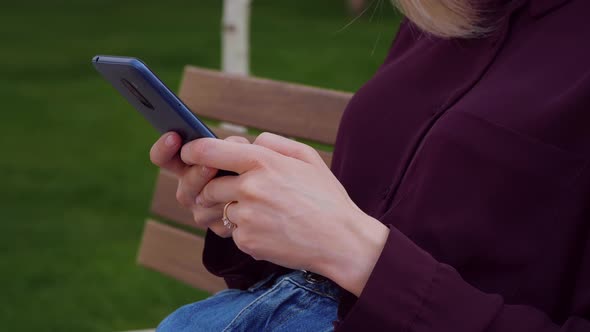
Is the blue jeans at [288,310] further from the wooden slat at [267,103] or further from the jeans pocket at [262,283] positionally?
the wooden slat at [267,103]

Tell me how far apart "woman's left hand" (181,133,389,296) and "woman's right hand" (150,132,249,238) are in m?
0.20

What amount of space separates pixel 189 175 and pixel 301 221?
1.22 ft

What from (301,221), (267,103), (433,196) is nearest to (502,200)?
(433,196)

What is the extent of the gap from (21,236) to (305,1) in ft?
44.1

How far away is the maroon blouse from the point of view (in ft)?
4.27

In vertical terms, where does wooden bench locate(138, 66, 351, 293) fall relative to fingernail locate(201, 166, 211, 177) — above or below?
below

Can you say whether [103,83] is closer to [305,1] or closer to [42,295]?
[42,295]

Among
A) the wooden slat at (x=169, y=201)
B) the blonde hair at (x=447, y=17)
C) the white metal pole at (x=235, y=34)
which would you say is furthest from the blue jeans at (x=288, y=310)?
the white metal pole at (x=235, y=34)

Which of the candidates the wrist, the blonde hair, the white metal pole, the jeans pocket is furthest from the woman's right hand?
the white metal pole

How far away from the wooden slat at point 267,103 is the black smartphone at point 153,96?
0.86 meters

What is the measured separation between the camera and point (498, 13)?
176 centimetres

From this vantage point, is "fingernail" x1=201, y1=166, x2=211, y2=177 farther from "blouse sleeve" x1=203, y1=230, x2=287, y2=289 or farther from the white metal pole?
the white metal pole

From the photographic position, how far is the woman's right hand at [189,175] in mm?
1540

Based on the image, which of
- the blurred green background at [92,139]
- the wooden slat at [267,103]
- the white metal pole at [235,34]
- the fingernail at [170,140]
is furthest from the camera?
the blurred green background at [92,139]
